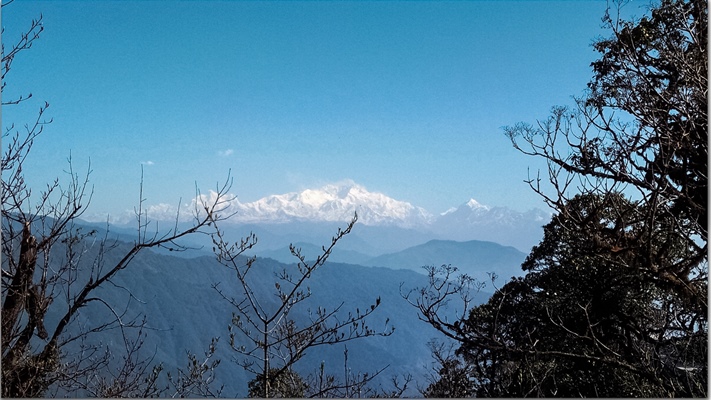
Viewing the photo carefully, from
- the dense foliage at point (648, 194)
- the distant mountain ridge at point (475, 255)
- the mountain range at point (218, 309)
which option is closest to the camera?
the dense foliage at point (648, 194)

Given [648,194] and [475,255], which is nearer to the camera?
[648,194]

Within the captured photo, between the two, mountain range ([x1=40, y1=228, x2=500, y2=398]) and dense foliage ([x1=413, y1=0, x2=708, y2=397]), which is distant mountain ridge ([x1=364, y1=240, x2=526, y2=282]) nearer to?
mountain range ([x1=40, y1=228, x2=500, y2=398])

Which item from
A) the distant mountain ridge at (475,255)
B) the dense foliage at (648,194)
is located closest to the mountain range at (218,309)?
the distant mountain ridge at (475,255)

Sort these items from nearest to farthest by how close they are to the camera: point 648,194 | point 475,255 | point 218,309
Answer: point 648,194
point 218,309
point 475,255

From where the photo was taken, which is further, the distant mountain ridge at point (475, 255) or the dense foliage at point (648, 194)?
the distant mountain ridge at point (475, 255)

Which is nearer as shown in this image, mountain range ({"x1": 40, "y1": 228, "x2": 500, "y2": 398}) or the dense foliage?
the dense foliage

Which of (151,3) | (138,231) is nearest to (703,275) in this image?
(138,231)

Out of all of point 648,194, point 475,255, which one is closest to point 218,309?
point 475,255

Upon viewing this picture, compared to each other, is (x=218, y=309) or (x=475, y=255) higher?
(x=475, y=255)

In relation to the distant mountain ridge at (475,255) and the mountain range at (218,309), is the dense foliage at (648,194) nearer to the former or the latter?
the mountain range at (218,309)

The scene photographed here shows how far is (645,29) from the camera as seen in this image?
467 centimetres

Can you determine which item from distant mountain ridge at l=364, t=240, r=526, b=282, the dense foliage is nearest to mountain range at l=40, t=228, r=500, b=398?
distant mountain ridge at l=364, t=240, r=526, b=282

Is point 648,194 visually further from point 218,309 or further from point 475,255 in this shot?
point 475,255

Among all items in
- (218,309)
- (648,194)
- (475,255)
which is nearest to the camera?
(648,194)
